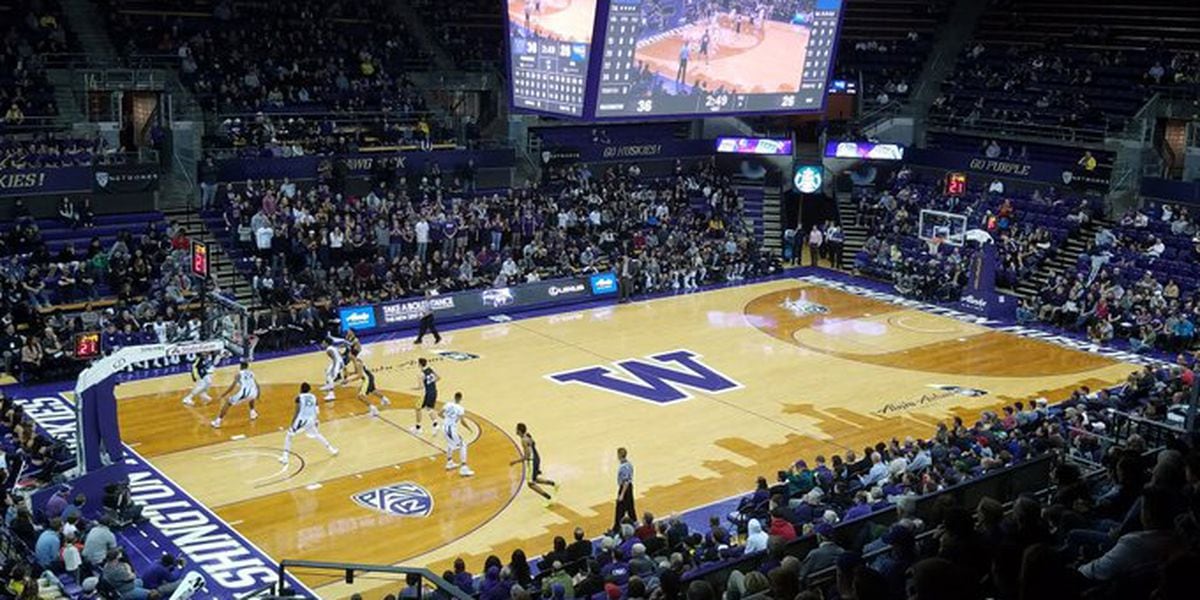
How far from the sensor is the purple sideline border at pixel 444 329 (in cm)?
1900

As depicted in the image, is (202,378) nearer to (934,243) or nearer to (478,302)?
(478,302)

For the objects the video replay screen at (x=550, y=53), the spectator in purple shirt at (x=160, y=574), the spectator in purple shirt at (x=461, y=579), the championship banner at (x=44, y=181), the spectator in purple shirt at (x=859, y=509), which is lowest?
the spectator in purple shirt at (x=160, y=574)

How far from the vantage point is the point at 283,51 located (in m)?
40.5

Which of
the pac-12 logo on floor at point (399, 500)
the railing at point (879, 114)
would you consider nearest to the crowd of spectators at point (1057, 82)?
the railing at point (879, 114)

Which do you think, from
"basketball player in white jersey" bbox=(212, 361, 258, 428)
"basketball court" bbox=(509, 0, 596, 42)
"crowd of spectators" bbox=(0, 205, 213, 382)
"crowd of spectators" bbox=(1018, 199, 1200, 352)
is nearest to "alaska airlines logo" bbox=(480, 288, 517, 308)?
"crowd of spectators" bbox=(0, 205, 213, 382)

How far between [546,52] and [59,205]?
14357 mm

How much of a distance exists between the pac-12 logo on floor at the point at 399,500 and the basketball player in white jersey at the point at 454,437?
1.01 metres

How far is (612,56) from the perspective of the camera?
27.4m

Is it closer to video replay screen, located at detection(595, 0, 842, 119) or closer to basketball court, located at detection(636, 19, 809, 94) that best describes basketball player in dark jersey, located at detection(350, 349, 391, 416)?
video replay screen, located at detection(595, 0, 842, 119)

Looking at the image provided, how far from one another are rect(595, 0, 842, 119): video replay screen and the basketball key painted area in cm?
623

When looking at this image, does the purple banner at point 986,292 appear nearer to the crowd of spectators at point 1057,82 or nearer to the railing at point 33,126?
the crowd of spectators at point 1057,82

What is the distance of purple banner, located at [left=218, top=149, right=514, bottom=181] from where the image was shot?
118 ft

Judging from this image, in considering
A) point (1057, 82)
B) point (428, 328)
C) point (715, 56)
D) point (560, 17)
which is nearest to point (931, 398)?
point (715, 56)

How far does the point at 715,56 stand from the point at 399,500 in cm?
1384
